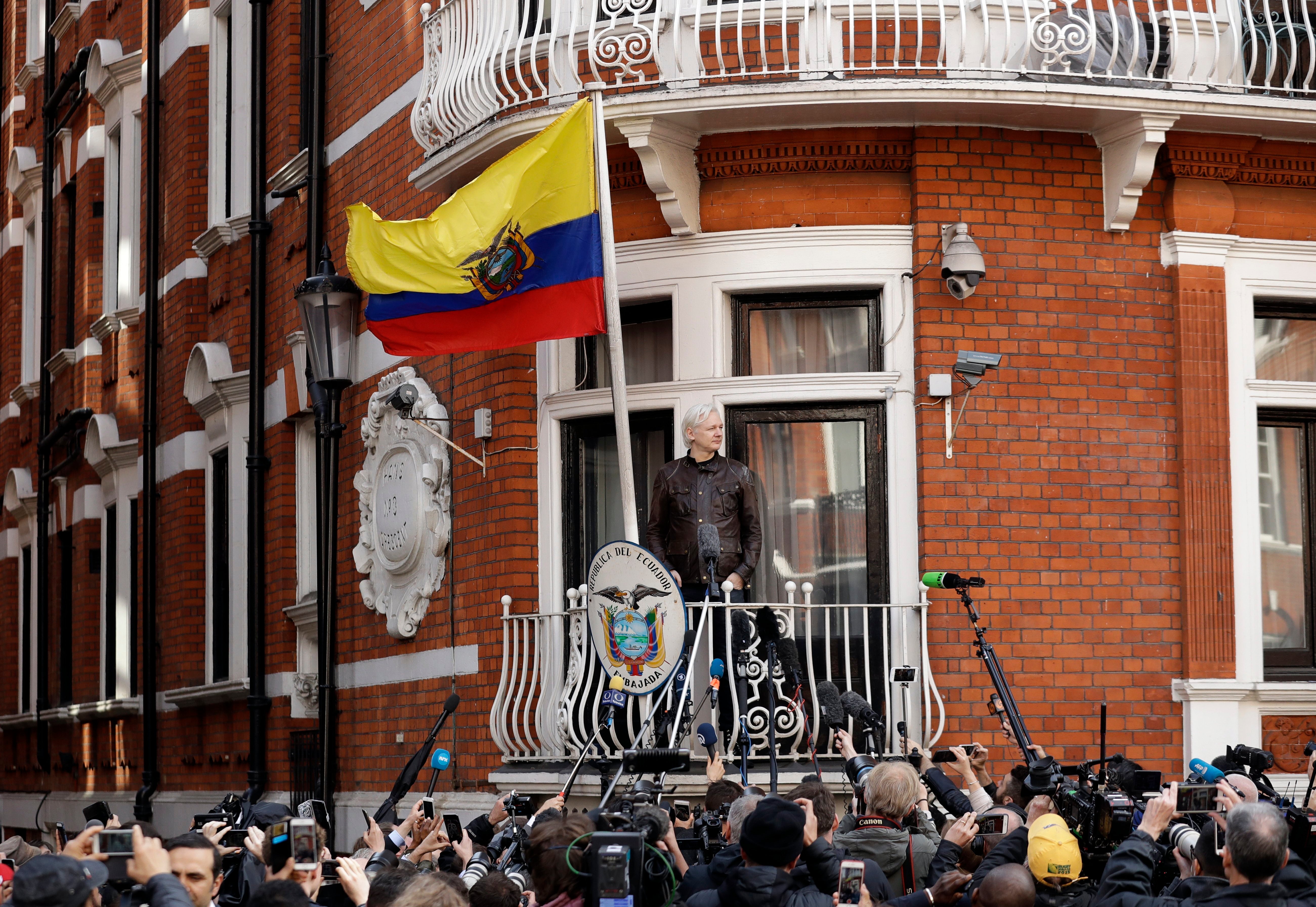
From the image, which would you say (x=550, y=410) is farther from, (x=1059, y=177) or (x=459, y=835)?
(x=459, y=835)

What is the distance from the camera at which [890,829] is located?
7484 mm

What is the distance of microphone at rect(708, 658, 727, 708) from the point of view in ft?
31.6

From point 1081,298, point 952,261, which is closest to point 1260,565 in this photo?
point 1081,298

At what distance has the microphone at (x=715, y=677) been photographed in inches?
379

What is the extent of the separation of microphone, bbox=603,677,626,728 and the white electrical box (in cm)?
244

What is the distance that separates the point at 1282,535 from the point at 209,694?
31.0 feet

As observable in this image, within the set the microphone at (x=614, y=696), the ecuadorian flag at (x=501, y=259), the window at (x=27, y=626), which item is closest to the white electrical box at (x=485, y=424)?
the ecuadorian flag at (x=501, y=259)

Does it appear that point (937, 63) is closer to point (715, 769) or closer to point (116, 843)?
point (715, 769)

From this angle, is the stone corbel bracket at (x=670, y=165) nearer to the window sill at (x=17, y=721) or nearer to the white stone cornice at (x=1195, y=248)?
the white stone cornice at (x=1195, y=248)

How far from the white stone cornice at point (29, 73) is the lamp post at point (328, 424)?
11.7m

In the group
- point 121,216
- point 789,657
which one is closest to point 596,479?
point 789,657

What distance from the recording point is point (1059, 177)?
37.1 ft

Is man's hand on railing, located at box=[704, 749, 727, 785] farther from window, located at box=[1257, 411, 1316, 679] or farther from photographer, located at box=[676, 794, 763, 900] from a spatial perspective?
window, located at box=[1257, 411, 1316, 679]

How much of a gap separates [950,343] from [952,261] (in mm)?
518
